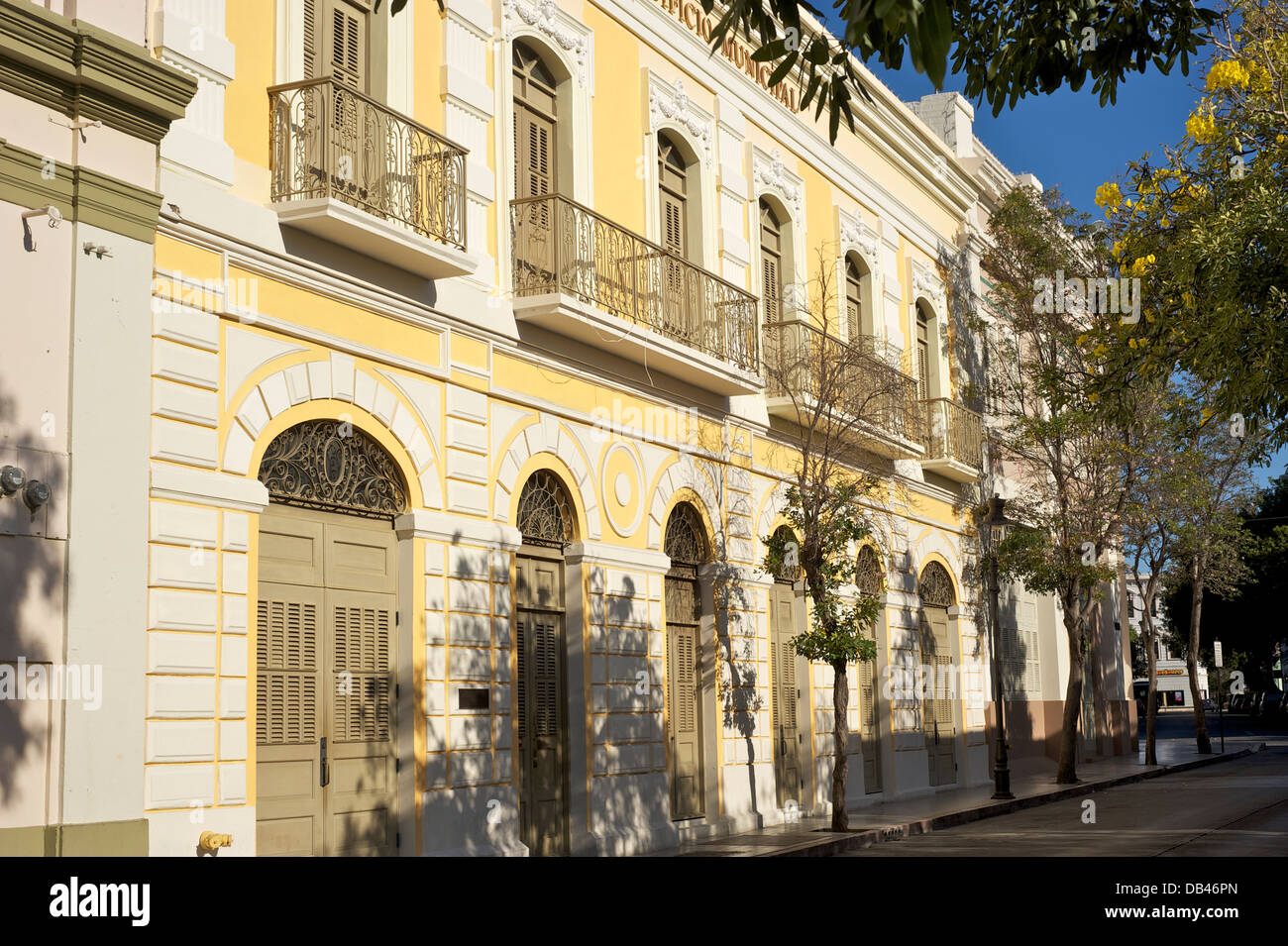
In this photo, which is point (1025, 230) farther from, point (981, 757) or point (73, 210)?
point (73, 210)

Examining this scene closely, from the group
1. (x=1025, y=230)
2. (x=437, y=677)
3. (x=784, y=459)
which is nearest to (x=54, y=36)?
(x=437, y=677)

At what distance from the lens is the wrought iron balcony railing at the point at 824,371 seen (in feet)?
61.6

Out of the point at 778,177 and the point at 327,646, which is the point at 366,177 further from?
the point at 778,177

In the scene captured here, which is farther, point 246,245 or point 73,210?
point 246,245

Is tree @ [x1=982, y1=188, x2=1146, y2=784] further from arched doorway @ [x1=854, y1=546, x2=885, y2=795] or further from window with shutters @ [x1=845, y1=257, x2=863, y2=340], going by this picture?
arched doorway @ [x1=854, y1=546, x2=885, y2=795]

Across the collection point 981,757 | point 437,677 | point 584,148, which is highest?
point 584,148

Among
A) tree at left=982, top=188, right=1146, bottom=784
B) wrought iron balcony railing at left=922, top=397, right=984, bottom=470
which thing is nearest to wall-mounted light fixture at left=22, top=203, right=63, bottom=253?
wrought iron balcony railing at left=922, top=397, right=984, bottom=470

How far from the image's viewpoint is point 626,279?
15.7 m

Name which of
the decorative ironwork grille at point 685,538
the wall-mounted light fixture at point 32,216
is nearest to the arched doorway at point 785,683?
the decorative ironwork grille at point 685,538

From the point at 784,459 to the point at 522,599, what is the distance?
263 inches

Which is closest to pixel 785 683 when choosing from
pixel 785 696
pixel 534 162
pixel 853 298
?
pixel 785 696

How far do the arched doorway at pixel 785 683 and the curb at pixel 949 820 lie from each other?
1.72 m

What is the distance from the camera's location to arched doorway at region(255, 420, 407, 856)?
1078 cm

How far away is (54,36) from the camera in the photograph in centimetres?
921
